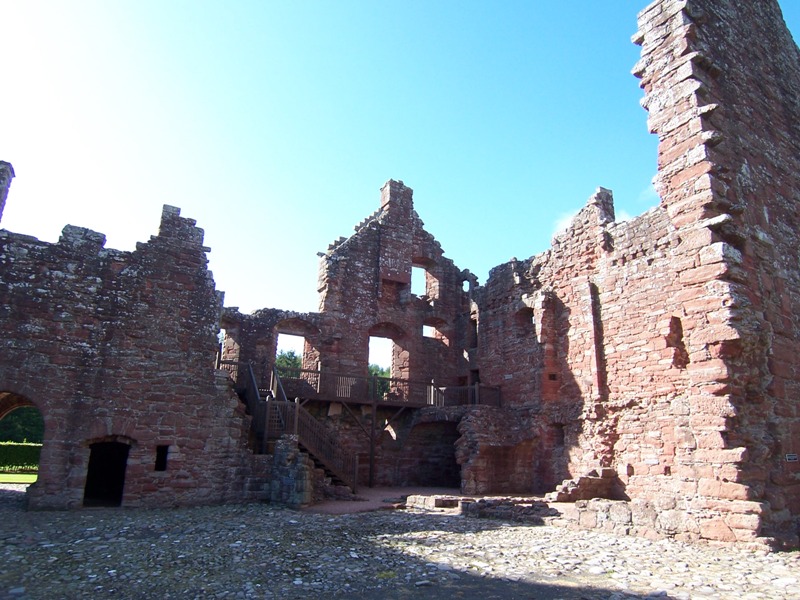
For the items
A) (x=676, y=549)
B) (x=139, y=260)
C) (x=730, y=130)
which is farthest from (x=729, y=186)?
(x=139, y=260)

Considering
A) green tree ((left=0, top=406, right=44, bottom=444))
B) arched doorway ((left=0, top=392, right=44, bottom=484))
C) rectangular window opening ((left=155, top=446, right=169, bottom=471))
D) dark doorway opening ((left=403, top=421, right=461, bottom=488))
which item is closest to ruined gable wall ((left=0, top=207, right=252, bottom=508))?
rectangular window opening ((left=155, top=446, right=169, bottom=471))

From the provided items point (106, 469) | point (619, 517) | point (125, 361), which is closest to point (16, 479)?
point (106, 469)

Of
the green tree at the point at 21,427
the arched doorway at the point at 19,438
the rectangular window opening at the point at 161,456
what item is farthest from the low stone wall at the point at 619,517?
the green tree at the point at 21,427

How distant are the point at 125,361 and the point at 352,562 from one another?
7.69 metres

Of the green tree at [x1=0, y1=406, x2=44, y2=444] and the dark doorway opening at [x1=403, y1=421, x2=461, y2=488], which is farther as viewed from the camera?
the green tree at [x1=0, y1=406, x2=44, y2=444]

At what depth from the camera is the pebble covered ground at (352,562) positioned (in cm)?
576

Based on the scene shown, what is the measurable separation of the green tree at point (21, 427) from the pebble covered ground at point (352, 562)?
25777 millimetres

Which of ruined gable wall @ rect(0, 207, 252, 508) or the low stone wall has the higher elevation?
ruined gable wall @ rect(0, 207, 252, 508)

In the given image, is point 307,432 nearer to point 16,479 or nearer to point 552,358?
point 552,358

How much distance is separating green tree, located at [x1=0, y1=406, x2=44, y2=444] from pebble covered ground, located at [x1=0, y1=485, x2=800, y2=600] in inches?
1015

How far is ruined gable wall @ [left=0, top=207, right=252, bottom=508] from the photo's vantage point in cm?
1127

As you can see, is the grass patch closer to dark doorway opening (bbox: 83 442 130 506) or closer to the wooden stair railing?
dark doorway opening (bbox: 83 442 130 506)

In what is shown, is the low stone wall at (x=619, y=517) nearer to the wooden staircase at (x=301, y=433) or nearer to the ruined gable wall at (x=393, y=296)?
the wooden staircase at (x=301, y=433)

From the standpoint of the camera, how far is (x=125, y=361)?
12.1 metres
